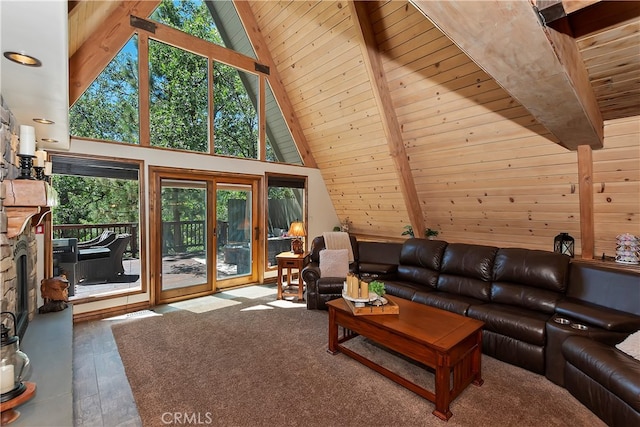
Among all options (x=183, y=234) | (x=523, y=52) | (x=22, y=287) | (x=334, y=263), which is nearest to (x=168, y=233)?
(x=183, y=234)

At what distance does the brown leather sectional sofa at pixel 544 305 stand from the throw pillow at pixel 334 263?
0.44ft

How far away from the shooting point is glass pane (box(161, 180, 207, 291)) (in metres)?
4.46

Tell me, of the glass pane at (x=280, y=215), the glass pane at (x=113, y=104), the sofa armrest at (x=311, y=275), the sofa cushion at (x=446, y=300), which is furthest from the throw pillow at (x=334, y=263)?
the glass pane at (x=113, y=104)

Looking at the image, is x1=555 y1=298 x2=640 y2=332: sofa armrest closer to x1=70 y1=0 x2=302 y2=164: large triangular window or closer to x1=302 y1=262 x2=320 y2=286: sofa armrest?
x1=302 y1=262 x2=320 y2=286: sofa armrest

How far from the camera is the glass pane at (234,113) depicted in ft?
16.6

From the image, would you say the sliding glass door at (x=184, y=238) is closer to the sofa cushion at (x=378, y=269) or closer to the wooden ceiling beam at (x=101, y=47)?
the wooden ceiling beam at (x=101, y=47)

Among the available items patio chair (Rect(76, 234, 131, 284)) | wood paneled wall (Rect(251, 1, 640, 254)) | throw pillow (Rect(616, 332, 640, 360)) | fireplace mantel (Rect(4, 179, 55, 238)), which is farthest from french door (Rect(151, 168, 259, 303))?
throw pillow (Rect(616, 332, 640, 360))

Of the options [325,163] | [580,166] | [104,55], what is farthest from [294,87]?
[580,166]

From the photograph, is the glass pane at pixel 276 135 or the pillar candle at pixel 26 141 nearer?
the pillar candle at pixel 26 141

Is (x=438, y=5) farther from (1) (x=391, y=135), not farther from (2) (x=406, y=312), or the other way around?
(1) (x=391, y=135)

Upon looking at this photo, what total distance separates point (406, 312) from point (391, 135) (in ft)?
8.35

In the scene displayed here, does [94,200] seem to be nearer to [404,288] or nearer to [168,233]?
[168,233]

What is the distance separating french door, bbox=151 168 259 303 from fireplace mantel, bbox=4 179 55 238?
2053 millimetres

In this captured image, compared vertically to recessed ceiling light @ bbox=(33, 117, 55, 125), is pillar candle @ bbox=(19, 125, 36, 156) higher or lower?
lower
